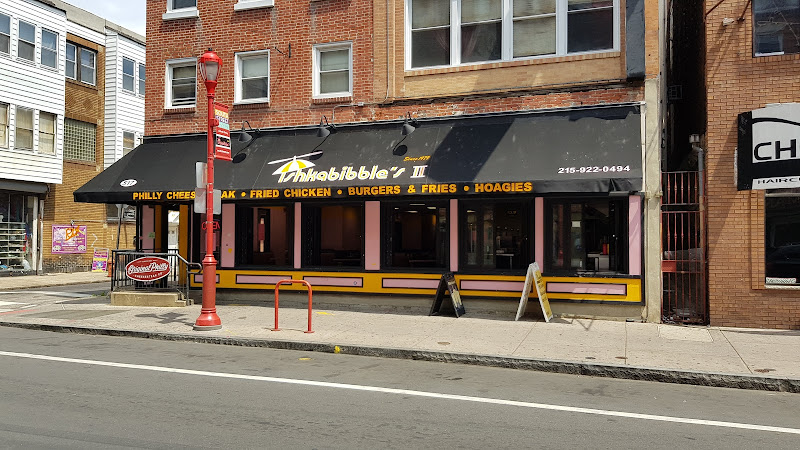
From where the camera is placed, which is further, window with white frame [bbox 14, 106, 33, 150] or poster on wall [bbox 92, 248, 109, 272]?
poster on wall [bbox 92, 248, 109, 272]

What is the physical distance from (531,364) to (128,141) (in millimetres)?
26244

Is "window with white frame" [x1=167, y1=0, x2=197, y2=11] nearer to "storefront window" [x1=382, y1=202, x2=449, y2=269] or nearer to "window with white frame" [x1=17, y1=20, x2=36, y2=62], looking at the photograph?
"storefront window" [x1=382, y1=202, x2=449, y2=269]

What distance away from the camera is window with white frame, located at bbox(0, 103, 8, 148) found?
76.5 feet

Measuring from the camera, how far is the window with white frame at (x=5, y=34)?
2322 cm

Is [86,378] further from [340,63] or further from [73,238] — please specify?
[73,238]

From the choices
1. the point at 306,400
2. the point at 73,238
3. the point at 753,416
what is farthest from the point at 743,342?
the point at 73,238

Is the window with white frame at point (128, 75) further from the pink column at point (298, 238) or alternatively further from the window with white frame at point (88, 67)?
the pink column at point (298, 238)

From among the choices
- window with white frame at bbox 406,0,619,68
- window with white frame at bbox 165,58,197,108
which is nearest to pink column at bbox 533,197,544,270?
window with white frame at bbox 406,0,619,68

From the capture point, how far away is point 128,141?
1161 inches

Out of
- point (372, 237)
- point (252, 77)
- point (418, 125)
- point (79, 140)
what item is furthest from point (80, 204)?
point (418, 125)

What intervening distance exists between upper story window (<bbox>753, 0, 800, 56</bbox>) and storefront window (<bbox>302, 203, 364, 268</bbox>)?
27.7ft

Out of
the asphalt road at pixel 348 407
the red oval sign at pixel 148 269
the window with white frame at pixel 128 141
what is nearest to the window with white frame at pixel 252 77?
the red oval sign at pixel 148 269

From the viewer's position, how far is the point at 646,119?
1197 cm

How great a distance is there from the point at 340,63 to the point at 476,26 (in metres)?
3.30
